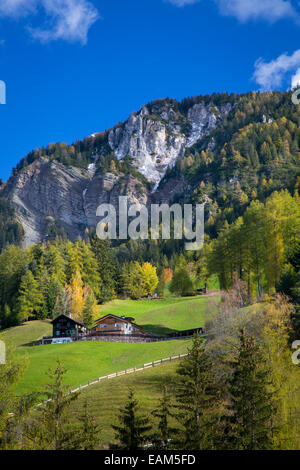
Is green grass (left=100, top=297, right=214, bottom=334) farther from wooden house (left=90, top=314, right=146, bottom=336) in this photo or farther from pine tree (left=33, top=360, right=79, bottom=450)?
pine tree (left=33, top=360, right=79, bottom=450)

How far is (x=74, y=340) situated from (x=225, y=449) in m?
45.8

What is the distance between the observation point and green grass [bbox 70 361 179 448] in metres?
28.2

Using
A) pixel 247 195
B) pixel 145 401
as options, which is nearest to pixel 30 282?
pixel 145 401

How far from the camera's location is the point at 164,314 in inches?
2950

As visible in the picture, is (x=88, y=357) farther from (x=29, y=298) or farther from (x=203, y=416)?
(x=203, y=416)

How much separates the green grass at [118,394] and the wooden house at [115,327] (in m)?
24.6

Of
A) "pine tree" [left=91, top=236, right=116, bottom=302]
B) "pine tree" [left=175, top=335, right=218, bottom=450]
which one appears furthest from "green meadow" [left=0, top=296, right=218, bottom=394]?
"pine tree" [left=175, top=335, right=218, bottom=450]

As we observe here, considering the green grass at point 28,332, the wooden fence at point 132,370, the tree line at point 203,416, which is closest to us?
the tree line at point 203,416

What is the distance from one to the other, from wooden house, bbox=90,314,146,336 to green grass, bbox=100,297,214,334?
7.56 ft

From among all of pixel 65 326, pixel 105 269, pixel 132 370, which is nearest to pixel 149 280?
pixel 105 269

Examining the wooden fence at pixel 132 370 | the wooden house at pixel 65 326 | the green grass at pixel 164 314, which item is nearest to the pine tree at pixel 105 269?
the green grass at pixel 164 314

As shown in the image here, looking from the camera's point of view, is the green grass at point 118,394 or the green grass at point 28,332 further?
the green grass at point 28,332

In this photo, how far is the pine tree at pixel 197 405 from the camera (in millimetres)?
19344

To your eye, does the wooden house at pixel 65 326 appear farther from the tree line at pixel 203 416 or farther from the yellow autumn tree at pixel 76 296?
the tree line at pixel 203 416
